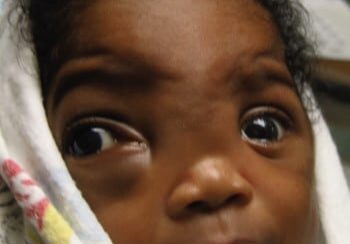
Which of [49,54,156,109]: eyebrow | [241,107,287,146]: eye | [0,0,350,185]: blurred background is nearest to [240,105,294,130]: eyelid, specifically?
[241,107,287,146]: eye

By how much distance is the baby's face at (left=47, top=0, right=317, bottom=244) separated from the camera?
679 millimetres

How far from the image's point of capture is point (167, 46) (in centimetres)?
74

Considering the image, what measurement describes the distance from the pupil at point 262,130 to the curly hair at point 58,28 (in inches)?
4.4

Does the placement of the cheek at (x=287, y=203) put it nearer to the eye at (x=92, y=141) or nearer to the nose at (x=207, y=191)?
the nose at (x=207, y=191)

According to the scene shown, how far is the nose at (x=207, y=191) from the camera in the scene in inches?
26.2

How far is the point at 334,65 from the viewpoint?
124 centimetres

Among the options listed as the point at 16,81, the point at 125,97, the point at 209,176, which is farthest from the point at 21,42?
the point at 209,176

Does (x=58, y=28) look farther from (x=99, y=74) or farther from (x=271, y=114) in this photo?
(x=271, y=114)

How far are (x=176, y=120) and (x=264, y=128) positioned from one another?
12 cm

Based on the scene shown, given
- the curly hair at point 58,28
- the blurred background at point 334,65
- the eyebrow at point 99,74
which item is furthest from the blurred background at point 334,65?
the eyebrow at point 99,74

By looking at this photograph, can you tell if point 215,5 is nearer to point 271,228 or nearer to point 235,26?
point 235,26

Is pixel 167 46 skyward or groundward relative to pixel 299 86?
skyward

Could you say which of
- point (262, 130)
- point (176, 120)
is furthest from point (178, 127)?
point (262, 130)

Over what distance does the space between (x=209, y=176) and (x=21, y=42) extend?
0.27 meters
